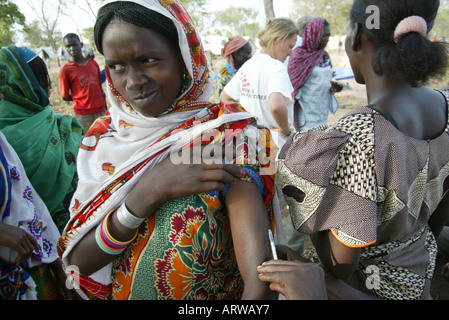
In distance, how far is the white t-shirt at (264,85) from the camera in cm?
291

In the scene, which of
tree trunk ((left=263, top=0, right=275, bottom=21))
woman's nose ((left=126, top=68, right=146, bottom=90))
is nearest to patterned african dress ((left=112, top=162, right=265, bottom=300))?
woman's nose ((left=126, top=68, right=146, bottom=90))

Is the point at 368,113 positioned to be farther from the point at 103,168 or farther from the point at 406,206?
the point at 103,168

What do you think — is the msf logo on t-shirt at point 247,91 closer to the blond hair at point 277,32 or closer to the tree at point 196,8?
the blond hair at point 277,32

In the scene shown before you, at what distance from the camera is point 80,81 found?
5.18 m

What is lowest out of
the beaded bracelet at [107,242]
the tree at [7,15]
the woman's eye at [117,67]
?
the beaded bracelet at [107,242]

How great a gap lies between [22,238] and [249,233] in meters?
1.27

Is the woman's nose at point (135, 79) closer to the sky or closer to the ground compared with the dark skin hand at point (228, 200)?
closer to the sky

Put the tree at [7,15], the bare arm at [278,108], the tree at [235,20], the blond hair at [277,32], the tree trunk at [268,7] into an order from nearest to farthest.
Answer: the bare arm at [278,108], the blond hair at [277,32], the tree trunk at [268,7], the tree at [7,15], the tree at [235,20]

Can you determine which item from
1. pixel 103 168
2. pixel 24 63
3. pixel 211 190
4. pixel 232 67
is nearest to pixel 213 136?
A: pixel 211 190

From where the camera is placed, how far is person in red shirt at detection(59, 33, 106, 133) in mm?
5141

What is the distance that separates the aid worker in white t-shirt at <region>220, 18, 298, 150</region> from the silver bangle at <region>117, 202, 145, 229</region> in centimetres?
204

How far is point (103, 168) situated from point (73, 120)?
1345 millimetres

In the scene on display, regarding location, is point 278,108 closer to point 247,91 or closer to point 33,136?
point 247,91

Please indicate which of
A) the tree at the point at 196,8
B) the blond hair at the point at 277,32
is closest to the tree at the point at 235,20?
the tree at the point at 196,8
